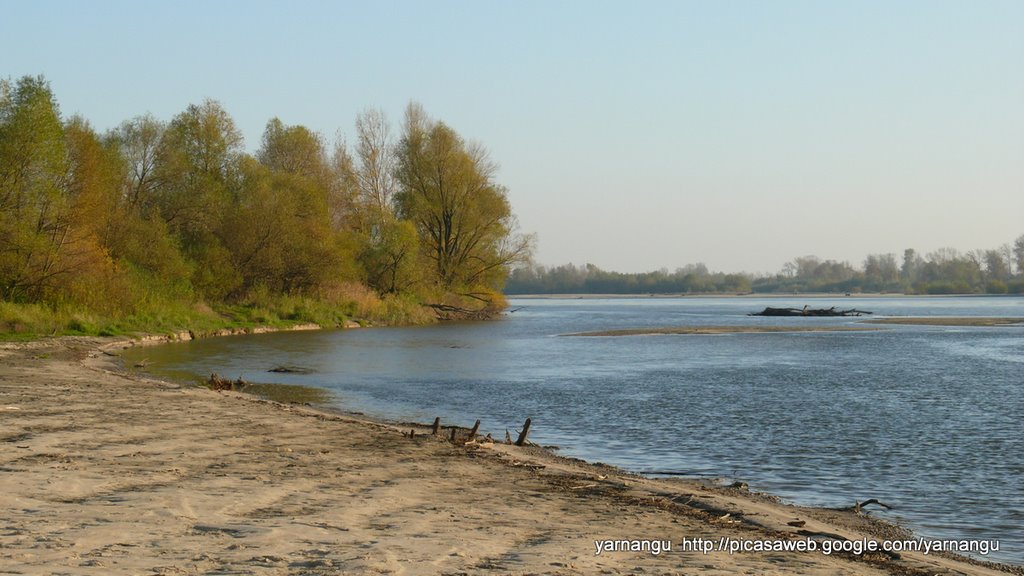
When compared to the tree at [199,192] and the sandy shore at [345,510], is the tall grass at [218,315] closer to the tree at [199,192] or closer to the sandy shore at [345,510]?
the tree at [199,192]

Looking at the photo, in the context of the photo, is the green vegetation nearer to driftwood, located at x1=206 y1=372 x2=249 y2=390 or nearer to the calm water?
the calm water

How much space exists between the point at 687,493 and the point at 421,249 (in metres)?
61.2

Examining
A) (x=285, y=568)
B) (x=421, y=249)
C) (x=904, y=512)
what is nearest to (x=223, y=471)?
(x=285, y=568)

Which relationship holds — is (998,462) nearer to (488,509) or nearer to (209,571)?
(488,509)

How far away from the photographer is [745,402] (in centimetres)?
2328

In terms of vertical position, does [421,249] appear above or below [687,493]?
above

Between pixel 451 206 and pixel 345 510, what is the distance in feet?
209

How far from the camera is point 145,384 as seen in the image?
21.5 metres

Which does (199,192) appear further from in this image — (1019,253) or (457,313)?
(1019,253)

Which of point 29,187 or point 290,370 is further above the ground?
point 29,187

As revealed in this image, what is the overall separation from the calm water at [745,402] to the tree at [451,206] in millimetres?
25515

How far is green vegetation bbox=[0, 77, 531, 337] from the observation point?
35844 millimetres

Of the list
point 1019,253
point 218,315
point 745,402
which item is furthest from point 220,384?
point 1019,253

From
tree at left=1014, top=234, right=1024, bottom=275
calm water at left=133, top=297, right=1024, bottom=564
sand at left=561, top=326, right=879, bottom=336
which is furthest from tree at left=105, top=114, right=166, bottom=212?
tree at left=1014, top=234, right=1024, bottom=275
